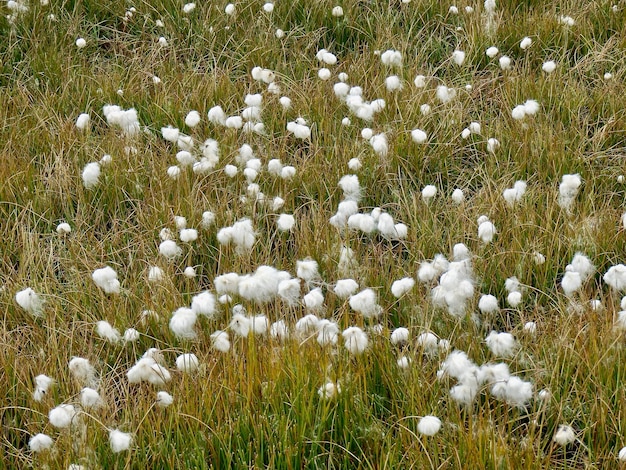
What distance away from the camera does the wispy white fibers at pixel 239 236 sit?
12.4 feet

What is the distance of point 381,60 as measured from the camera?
5.16 meters

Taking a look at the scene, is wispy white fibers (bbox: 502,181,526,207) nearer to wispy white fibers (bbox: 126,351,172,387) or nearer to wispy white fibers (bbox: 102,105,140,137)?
wispy white fibers (bbox: 126,351,172,387)

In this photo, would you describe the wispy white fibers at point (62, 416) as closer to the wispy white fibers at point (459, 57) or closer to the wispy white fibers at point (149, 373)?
the wispy white fibers at point (149, 373)

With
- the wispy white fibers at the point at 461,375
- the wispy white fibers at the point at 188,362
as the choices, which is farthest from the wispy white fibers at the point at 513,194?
the wispy white fibers at the point at 188,362

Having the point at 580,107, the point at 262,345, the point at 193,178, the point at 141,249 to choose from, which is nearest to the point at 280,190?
the point at 193,178

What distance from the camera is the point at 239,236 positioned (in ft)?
12.5

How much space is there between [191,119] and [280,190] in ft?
2.42

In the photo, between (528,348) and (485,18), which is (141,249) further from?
(485,18)

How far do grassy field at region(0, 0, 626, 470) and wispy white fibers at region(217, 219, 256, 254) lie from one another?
12mm

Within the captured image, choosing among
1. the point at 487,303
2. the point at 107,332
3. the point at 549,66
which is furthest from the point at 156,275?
the point at 549,66

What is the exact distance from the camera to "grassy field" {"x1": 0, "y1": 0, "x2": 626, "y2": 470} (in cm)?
282

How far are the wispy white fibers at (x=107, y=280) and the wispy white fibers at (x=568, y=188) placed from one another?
1944 mm

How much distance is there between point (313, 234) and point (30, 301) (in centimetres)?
120

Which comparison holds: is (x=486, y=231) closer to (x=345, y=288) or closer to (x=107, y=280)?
(x=345, y=288)
